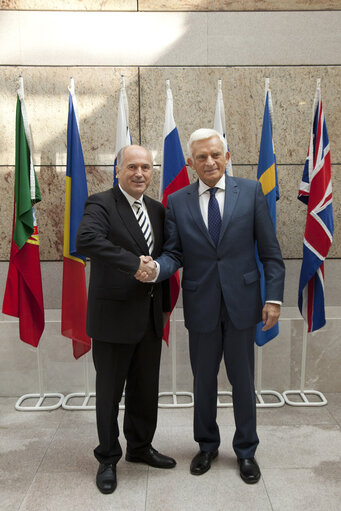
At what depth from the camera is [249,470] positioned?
2.37 m

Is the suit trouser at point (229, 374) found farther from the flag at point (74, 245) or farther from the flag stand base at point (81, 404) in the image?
the flag stand base at point (81, 404)

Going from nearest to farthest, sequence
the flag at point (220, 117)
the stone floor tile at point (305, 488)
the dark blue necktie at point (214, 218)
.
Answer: the stone floor tile at point (305, 488) < the dark blue necktie at point (214, 218) < the flag at point (220, 117)

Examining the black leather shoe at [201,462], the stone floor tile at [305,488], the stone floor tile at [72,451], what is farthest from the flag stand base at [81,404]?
the stone floor tile at [305,488]

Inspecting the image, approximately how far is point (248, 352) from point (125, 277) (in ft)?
2.62

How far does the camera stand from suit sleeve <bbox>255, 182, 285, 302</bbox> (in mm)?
2279

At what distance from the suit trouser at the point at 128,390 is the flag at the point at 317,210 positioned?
131 centimetres

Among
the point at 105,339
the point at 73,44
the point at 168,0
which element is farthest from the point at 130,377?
the point at 168,0

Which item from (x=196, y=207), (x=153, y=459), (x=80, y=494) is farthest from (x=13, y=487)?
(x=196, y=207)

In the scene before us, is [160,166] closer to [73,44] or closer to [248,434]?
[73,44]

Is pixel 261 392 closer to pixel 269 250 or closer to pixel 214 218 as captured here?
pixel 269 250

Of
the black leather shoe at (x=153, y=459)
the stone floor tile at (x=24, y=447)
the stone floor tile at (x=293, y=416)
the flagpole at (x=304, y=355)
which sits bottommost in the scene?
the stone floor tile at (x=24, y=447)

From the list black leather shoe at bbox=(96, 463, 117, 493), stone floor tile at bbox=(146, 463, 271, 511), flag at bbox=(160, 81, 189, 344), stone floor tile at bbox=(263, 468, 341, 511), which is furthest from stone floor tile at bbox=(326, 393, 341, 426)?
black leather shoe at bbox=(96, 463, 117, 493)

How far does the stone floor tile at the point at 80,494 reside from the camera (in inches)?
86.4

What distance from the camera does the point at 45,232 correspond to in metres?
3.48
